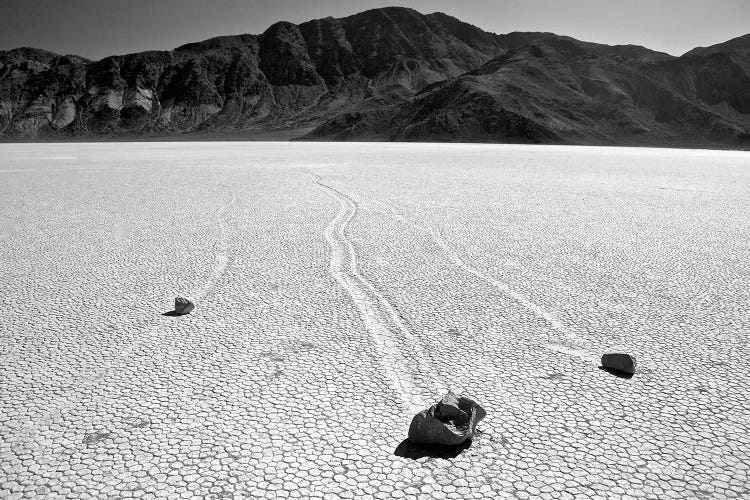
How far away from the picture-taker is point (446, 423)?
2773 millimetres

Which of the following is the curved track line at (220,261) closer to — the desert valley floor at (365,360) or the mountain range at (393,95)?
the desert valley floor at (365,360)

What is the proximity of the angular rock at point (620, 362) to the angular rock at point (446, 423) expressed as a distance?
1.18 meters

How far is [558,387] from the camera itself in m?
3.37

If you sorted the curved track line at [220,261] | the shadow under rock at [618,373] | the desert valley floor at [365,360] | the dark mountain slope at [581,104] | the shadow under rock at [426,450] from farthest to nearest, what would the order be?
the dark mountain slope at [581,104] < the curved track line at [220,261] < the shadow under rock at [618,373] < the shadow under rock at [426,450] < the desert valley floor at [365,360]

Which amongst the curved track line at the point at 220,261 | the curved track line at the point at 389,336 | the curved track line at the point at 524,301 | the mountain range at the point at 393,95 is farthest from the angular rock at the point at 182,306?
the mountain range at the point at 393,95

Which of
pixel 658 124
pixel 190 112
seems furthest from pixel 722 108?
pixel 190 112

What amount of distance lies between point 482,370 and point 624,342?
1.16 meters

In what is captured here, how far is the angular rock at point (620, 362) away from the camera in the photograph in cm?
354

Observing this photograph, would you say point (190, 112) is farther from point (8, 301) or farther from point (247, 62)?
point (8, 301)

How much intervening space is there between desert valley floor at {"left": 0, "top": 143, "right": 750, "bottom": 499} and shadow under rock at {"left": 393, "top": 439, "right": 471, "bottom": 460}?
2 centimetres

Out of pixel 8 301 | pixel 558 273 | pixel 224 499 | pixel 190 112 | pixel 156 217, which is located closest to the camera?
pixel 224 499

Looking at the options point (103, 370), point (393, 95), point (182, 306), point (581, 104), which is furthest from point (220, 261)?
point (393, 95)

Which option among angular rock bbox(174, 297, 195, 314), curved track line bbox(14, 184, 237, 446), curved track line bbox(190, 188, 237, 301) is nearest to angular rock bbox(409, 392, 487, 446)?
curved track line bbox(14, 184, 237, 446)

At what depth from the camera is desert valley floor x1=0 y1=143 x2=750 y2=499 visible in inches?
101
